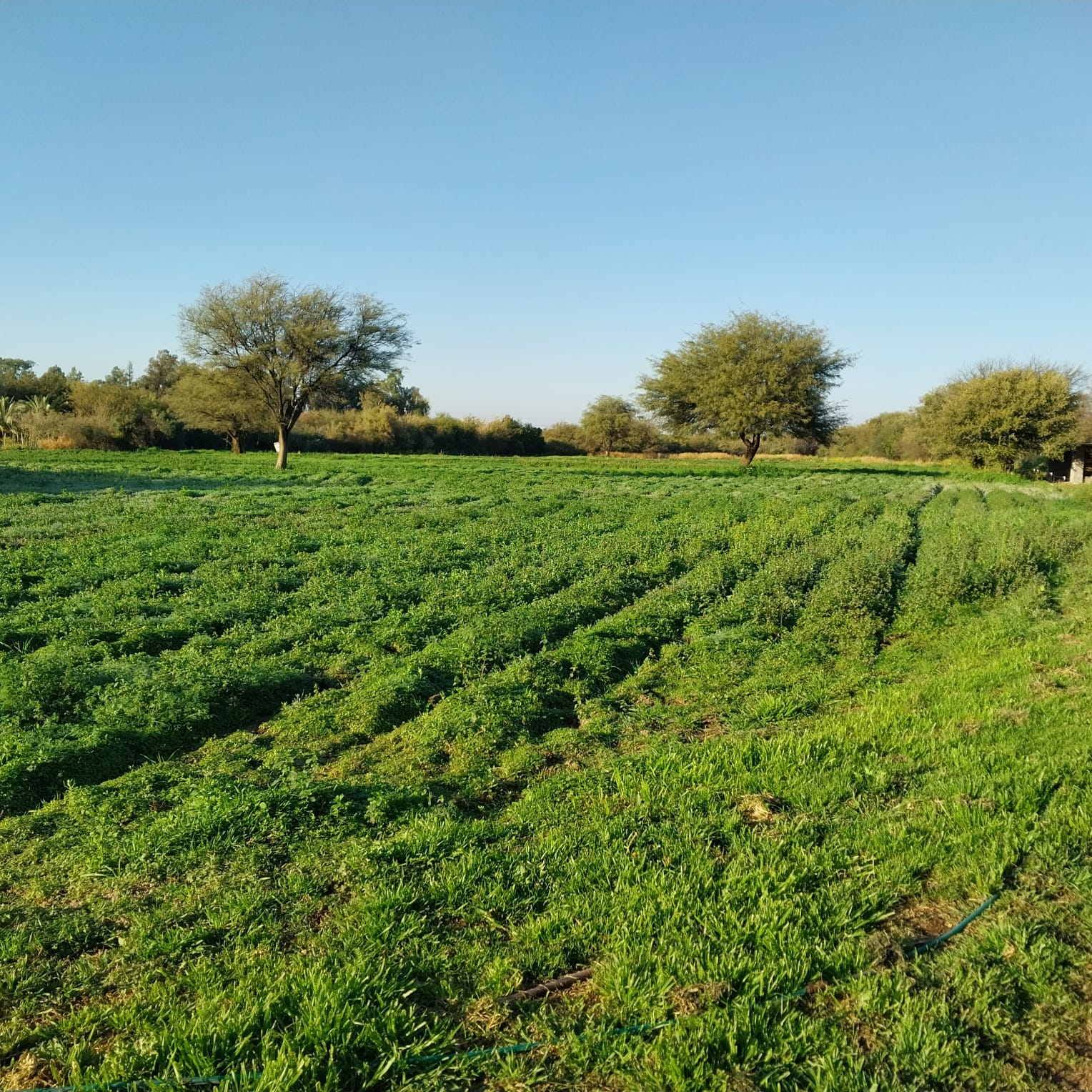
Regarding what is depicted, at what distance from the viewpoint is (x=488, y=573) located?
1297 centimetres

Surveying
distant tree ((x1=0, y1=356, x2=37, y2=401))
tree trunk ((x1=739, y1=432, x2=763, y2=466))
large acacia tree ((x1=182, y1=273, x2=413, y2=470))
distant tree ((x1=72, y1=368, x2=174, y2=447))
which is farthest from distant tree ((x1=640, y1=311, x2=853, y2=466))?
distant tree ((x1=0, y1=356, x2=37, y2=401))

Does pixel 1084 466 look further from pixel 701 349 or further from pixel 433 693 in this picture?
pixel 433 693

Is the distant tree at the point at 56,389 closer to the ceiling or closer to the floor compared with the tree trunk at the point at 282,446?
closer to the ceiling

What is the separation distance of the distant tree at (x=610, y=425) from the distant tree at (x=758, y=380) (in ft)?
132

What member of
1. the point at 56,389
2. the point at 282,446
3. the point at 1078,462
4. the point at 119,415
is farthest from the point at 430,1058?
the point at 56,389

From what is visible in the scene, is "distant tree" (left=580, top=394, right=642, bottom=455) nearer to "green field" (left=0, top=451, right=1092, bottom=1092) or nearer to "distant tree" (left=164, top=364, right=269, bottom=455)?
"distant tree" (left=164, top=364, right=269, bottom=455)

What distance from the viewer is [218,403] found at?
4928cm

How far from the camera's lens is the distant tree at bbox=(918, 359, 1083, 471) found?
150 ft

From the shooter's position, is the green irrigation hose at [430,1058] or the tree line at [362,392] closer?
the green irrigation hose at [430,1058]

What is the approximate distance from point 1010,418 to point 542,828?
51.1 meters

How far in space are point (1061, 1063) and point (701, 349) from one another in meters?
46.9

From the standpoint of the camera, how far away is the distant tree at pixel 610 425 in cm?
8762

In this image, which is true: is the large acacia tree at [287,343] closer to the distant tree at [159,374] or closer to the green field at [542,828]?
the green field at [542,828]

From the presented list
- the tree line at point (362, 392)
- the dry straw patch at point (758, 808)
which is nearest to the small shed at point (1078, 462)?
the tree line at point (362, 392)
